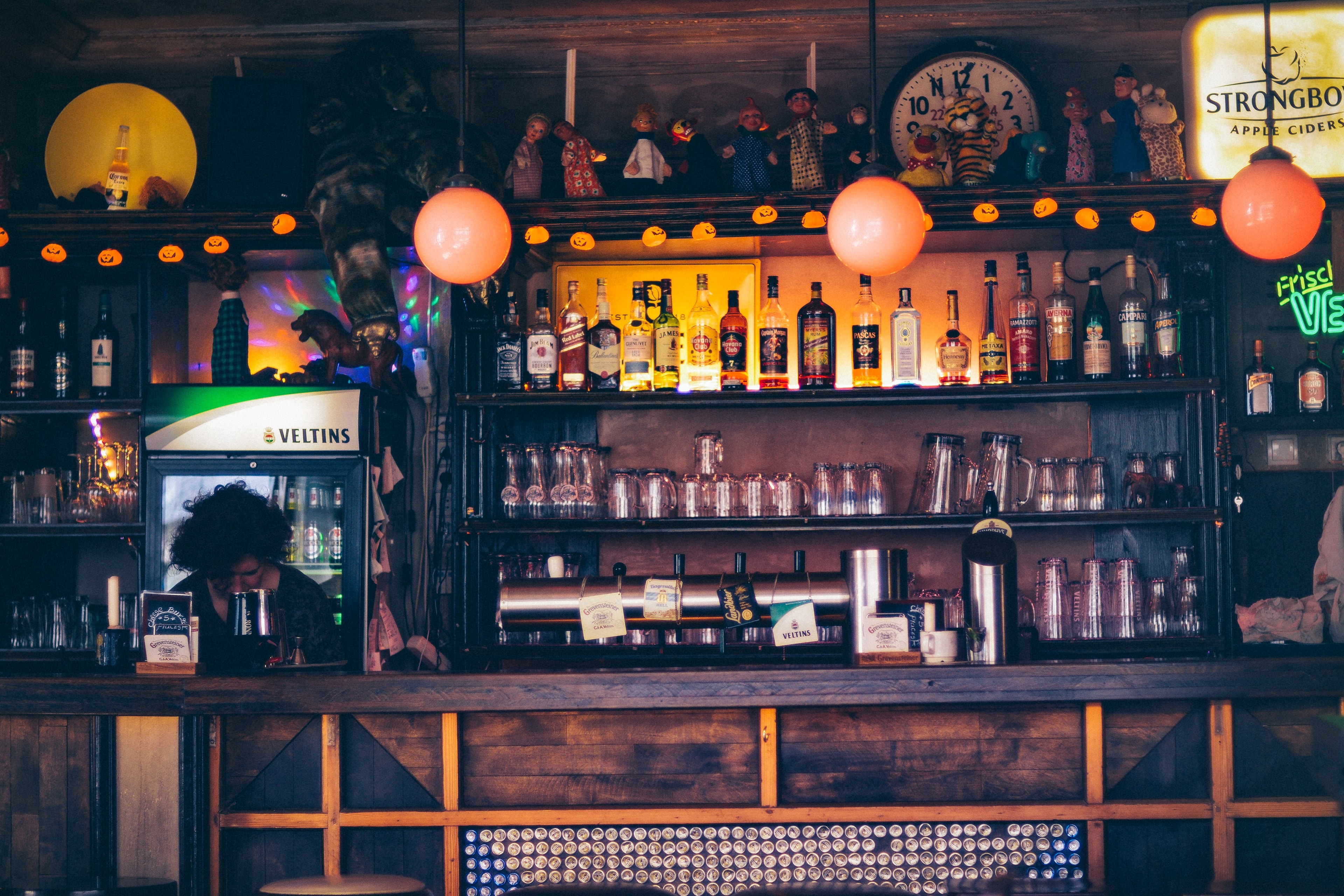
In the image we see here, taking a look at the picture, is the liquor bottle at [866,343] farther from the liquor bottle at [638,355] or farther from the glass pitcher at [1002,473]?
the liquor bottle at [638,355]

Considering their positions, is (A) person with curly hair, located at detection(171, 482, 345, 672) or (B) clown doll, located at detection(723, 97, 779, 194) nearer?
(A) person with curly hair, located at detection(171, 482, 345, 672)

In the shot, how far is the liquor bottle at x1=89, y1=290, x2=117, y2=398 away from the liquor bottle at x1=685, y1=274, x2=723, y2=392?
231 cm

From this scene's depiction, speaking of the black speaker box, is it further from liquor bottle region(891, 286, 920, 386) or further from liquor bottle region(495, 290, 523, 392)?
liquor bottle region(891, 286, 920, 386)

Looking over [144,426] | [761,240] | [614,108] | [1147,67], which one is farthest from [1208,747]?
[144,426]

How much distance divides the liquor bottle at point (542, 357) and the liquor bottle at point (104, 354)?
175cm

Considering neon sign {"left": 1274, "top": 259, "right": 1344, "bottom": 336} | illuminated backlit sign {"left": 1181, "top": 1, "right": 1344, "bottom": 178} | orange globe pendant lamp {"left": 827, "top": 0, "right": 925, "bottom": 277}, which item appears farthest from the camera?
neon sign {"left": 1274, "top": 259, "right": 1344, "bottom": 336}

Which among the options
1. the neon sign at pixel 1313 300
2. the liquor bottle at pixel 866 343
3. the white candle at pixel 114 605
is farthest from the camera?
the neon sign at pixel 1313 300

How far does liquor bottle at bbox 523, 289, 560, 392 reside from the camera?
4.03 metres

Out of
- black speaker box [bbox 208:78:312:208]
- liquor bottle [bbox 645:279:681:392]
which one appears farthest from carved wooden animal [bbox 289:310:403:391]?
liquor bottle [bbox 645:279:681:392]

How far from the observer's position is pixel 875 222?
2.66m

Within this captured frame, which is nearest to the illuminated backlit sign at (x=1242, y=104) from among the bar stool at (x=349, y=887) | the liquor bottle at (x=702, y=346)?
the liquor bottle at (x=702, y=346)

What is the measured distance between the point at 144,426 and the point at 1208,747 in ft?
11.5

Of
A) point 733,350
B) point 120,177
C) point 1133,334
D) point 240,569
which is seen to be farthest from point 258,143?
point 1133,334

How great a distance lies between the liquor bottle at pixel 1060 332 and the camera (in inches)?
156
